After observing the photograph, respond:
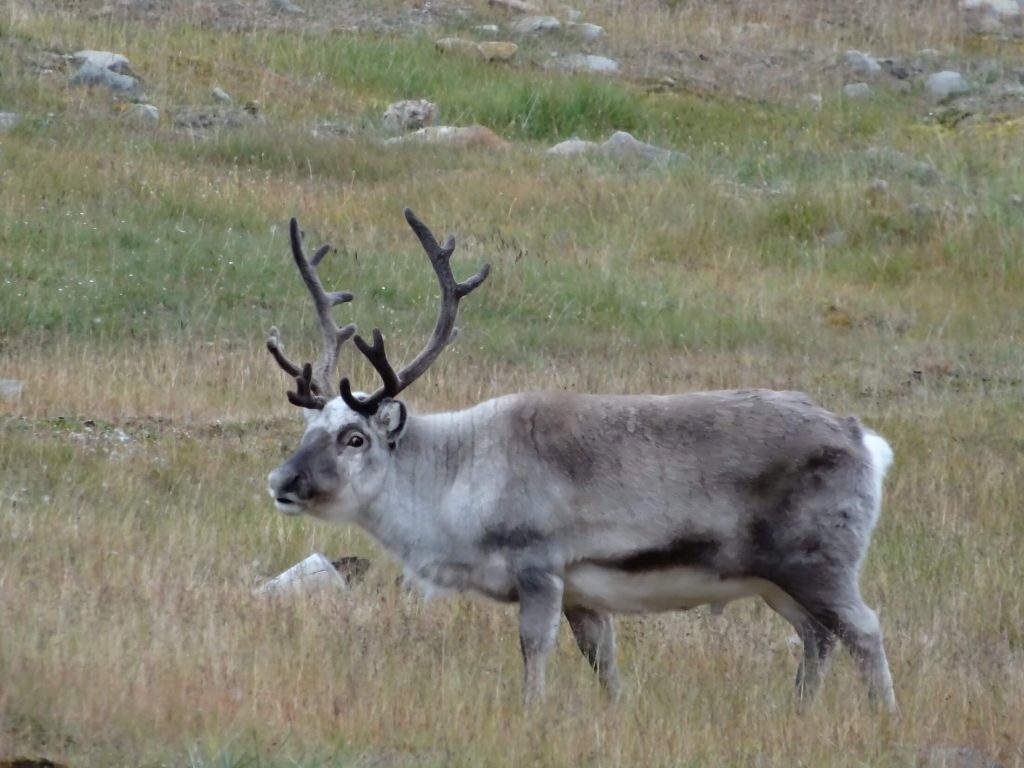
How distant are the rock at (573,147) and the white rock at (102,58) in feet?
16.9

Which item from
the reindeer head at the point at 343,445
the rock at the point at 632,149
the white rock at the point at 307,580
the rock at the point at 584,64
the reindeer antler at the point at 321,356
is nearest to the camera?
the reindeer head at the point at 343,445

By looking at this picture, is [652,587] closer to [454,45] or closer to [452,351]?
[452,351]

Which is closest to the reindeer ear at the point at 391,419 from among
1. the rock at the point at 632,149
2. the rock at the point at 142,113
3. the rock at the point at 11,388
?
the rock at the point at 11,388

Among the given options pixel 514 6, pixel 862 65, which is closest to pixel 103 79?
pixel 514 6

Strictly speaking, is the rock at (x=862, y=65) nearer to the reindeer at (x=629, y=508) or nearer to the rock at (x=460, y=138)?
the rock at (x=460, y=138)

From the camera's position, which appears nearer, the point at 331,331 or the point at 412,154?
the point at 331,331

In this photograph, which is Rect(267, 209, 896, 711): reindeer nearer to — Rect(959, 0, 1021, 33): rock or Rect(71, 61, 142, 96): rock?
Rect(71, 61, 142, 96): rock

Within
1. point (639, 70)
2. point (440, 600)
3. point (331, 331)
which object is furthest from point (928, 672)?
point (639, 70)

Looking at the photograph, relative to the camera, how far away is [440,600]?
27.1ft

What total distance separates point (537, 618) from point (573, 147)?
13.9m

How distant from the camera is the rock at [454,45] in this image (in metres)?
24.4

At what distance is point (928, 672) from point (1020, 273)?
406 inches

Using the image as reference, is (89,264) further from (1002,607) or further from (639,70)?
(639,70)

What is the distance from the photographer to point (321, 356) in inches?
316
